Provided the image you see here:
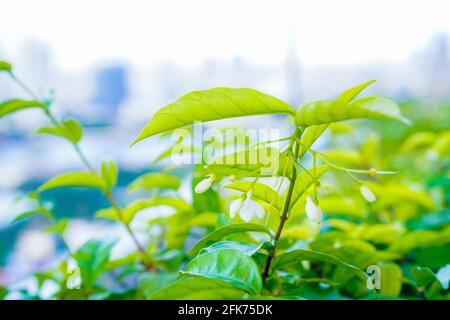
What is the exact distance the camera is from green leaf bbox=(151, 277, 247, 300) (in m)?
0.37

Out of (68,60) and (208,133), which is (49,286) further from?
(68,60)

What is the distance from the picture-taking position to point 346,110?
12.1 inches

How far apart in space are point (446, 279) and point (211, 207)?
33 cm

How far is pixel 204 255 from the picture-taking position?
36cm

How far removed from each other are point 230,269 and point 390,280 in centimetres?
30

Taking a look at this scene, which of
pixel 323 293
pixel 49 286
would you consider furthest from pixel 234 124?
pixel 49 286

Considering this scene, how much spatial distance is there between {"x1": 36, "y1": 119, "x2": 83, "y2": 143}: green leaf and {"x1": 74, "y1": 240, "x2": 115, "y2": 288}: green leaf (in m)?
0.15

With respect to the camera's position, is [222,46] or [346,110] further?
[222,46]

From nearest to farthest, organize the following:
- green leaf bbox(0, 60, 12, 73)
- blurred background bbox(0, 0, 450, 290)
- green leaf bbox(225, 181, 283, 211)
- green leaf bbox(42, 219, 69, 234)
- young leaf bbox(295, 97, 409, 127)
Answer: young leaf bbox(295, 97, 409, 127), green leaf bbox(225, 181, 283, 211), green leaf bbox(0, 60, 12, 73), green leaf bbox(42, 219, 69, 234), blurred background bbox(0, 0, 450, 290)

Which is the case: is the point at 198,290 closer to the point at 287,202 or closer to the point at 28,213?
the point at 287,202

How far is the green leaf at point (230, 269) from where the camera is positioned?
34 cm

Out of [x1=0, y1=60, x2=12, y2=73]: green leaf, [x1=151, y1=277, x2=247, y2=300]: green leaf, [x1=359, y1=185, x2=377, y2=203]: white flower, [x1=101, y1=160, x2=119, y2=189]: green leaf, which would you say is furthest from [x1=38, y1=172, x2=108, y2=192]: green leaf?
[x1=359, y1=185, x2=377, y2=203]: white flower

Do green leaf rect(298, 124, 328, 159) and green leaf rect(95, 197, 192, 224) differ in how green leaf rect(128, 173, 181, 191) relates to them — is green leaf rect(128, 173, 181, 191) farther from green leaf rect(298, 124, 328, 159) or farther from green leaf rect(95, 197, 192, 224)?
green leaf rect(298, 124, 328, 159)

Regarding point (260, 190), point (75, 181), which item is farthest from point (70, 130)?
point (260, 190)
